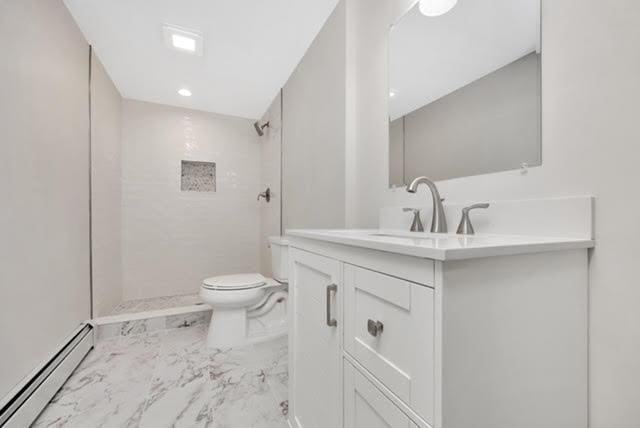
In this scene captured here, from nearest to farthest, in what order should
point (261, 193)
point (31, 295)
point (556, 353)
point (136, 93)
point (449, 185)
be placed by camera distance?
point (556, 353) → point (449, 185) → point (31, 295) → point (136, 93) → point (261, 193)

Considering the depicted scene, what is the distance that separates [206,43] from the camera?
1.97 metres

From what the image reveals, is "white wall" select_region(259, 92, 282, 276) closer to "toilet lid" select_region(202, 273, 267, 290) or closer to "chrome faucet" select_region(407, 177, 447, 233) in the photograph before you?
"toilet lid" select_region(202, 273, 267, 290)

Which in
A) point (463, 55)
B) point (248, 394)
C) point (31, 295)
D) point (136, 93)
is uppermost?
point (136, 93)

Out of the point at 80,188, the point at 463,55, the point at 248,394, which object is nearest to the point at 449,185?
the point at 463,55

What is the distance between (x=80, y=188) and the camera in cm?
184

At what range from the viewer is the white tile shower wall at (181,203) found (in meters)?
2.85

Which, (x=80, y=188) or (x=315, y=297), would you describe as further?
(x=80, y=188)

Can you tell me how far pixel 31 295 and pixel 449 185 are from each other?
1911 millimetres

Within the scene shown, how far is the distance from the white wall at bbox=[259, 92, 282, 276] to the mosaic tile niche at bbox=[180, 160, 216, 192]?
1.87 feet

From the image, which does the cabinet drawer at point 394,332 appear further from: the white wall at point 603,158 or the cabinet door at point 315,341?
the white wall at point 603,158

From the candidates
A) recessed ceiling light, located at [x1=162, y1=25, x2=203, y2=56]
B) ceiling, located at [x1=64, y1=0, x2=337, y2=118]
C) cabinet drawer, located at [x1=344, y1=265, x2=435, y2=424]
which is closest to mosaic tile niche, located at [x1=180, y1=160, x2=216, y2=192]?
ceiling, located at [x1=64, y1=0, x2=337, y2=118]

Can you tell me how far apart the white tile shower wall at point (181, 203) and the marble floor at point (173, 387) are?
105 cm

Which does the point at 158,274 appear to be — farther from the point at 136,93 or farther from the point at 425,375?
the point at 425,375

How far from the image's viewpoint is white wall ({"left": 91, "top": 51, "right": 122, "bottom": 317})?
6.90 feet
